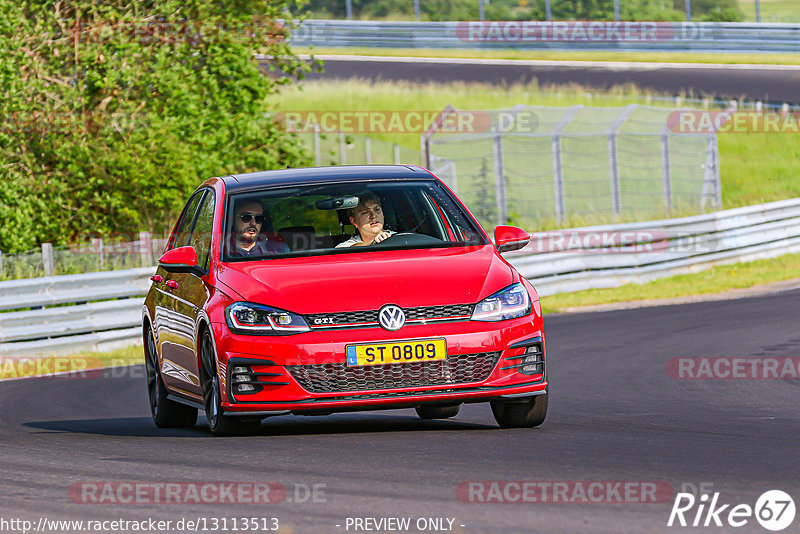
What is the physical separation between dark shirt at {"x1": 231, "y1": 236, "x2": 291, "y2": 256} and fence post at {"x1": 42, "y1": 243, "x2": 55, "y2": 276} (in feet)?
33.1

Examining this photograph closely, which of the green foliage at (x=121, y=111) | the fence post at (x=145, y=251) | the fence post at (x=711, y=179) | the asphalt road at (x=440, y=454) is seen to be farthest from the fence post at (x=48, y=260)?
the fence post at (x=711, y=179)

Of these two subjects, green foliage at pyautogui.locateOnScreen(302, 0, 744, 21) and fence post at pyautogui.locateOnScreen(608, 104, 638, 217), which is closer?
fence post at pyautogui.locateOnScreen(608, 104, 638, 217)

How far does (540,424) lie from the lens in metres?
8.97

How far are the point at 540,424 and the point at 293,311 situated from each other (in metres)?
1.74

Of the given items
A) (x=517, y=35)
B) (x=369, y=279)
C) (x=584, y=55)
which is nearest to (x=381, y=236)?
(x=369, y=279)

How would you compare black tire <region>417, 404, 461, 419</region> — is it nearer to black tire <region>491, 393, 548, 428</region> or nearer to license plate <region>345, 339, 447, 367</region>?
black tire <region>491, 393, 548, 428</region>

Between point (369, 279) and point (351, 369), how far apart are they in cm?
54

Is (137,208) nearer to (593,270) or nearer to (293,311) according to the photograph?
(593,270)

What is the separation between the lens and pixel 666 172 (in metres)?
27.8

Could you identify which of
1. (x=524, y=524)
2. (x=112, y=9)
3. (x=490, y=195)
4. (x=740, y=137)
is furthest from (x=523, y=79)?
(x=524, y=524)

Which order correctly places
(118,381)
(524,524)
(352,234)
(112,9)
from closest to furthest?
1. (524,524)
2. (352,234)
3. (118,381)
4. (112,9)

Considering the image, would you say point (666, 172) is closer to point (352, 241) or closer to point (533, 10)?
point (352, 241)

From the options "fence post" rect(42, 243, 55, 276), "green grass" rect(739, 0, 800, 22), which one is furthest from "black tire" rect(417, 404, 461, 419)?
"green grass" rect(739, 0, 800, 22)

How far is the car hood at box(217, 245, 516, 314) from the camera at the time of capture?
8.25 m
